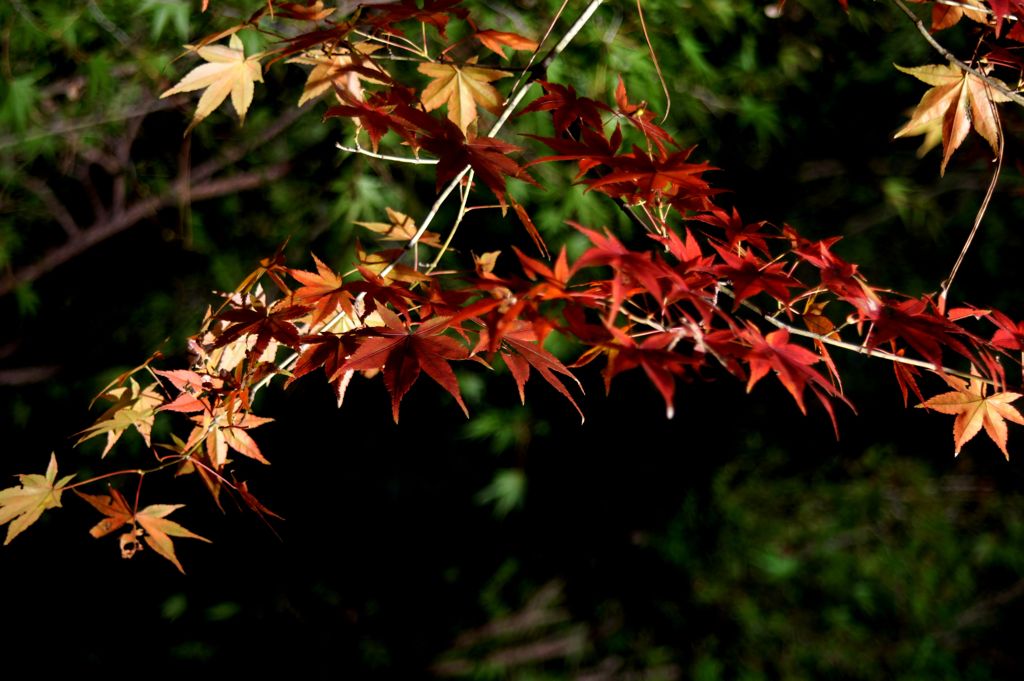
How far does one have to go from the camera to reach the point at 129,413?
0.95 metres

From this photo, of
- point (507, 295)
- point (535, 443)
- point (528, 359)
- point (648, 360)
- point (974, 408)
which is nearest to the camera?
point (648, 360)

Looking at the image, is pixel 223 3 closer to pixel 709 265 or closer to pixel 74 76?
pixel 74 76

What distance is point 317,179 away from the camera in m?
1.95

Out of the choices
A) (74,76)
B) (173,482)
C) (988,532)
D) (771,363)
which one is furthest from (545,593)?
(74,76)

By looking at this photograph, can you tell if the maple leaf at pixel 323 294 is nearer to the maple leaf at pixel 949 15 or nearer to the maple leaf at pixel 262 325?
the maple leaf at pixel 262 325

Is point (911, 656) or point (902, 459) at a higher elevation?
point (902, 459)

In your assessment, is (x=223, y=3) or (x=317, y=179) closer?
(x=223, y=3)

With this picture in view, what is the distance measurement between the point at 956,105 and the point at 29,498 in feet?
4.24

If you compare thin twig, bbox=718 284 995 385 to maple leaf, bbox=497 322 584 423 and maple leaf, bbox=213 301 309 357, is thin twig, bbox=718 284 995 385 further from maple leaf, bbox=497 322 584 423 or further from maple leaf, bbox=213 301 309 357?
maple leaf, bbox=213 301 309 357

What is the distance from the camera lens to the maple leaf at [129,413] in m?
0.94

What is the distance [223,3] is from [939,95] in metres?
1.45

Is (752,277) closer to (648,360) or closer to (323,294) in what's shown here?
(648,360)

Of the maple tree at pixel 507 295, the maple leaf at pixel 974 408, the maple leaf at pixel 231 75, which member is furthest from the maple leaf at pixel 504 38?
the maple leaf at pixel 974 408

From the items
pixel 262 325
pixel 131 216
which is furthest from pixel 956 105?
pixel 131 216
